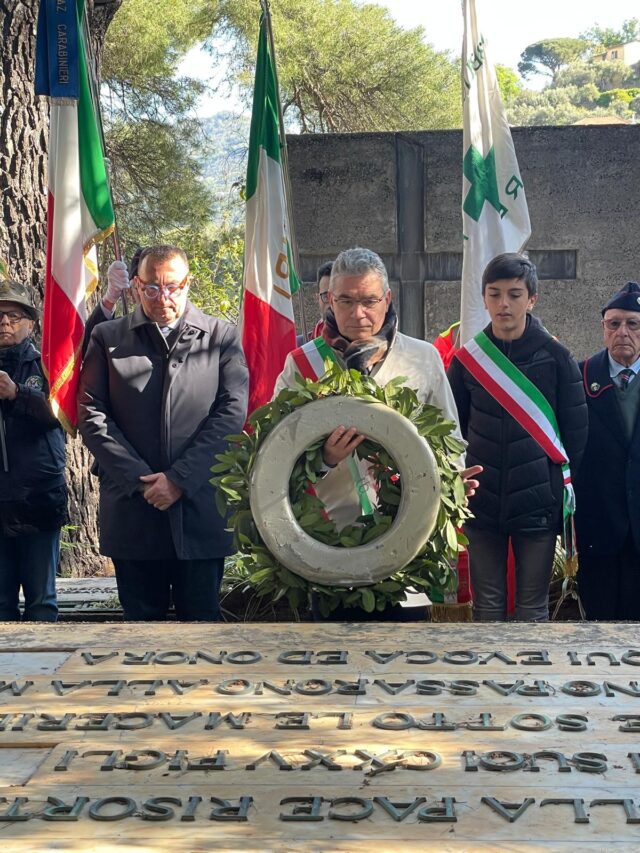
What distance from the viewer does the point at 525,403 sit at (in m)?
4.57

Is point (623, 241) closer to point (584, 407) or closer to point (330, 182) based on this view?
point (330, 182)

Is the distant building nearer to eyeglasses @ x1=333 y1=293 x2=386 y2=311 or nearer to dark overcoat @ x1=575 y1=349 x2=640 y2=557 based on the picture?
dark overcoat @ x1=575 y1=349 x2=640 y2=557

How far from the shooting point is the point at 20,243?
676 cm

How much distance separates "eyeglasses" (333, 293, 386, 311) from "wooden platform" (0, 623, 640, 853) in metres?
1.05

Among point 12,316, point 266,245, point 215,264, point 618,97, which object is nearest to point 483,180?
point 266,245

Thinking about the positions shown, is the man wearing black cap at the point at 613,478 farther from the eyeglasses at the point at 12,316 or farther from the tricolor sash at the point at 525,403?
the eyeglasses at the point at 12,316

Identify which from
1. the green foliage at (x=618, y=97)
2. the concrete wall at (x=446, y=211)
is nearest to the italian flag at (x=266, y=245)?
the concrete wall at (x=446, y=211)

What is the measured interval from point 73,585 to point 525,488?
2.85 metres

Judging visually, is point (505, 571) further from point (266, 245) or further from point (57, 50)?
point (57, 50)

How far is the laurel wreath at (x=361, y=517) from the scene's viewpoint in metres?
3.76

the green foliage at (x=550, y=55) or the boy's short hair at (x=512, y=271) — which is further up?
the green foliage at (x=550, y=55)

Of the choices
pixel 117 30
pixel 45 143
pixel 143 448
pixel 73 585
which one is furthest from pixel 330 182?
pixel 117 30

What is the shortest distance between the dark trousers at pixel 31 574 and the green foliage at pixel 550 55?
85.9m

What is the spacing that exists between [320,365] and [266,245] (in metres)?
2.83
